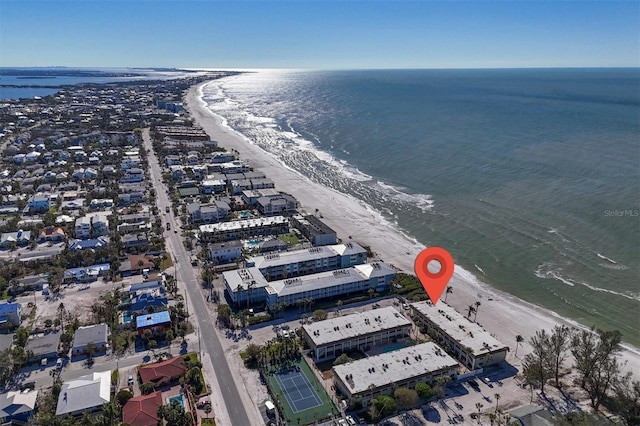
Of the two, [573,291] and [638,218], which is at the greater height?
[638,218]

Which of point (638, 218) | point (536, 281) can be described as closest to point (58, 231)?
point (536, 281)

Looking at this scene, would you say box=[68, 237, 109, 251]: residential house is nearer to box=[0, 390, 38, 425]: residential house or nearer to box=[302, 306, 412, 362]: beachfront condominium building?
box=[0, 390, 38, 425]: residential house

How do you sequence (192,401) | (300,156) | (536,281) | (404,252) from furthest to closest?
1. (300,156)
2. (404,252)
3. (536,281)
4. (192,401)

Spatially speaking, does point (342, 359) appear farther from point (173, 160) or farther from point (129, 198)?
point (173, 160)

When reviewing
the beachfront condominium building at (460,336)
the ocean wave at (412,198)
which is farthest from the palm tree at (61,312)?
the ocean wave at (412,198)

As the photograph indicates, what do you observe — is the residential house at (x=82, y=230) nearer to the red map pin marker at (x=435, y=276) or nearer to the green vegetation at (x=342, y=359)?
the green vegetation at (x=342, y=359)

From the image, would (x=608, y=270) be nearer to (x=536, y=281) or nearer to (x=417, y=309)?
(x=536, y=281)
